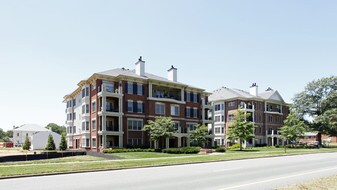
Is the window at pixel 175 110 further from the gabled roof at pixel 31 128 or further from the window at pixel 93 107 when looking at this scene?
the gabled roof at pixel 31 128

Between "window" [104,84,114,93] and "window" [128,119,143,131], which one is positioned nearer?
"window" [104,84,114,93]

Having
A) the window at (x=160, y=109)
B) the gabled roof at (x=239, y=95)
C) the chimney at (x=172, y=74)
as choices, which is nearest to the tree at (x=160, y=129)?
the window at (x=160, y=109)

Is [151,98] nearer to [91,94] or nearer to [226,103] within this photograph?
[91,94]

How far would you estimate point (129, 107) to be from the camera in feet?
148

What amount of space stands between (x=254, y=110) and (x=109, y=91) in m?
37.8

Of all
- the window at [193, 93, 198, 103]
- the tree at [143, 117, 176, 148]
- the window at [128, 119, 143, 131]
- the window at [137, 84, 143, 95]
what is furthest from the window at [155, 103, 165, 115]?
the window at [193, 93, 198, 103]

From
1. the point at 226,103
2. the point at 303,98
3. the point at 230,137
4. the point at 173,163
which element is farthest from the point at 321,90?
the point at 173,163

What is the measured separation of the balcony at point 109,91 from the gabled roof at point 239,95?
105 feet

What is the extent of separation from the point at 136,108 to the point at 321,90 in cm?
4526

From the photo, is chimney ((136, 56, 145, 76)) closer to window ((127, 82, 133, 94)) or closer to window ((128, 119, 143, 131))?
window ((127, 82, 133, 94))

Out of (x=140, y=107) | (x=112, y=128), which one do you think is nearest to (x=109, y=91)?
(x=140, y=107)

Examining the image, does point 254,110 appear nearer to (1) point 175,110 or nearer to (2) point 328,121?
(2) point 328,121

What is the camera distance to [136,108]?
150 ft

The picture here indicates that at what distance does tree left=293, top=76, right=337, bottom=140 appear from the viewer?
209 ft
